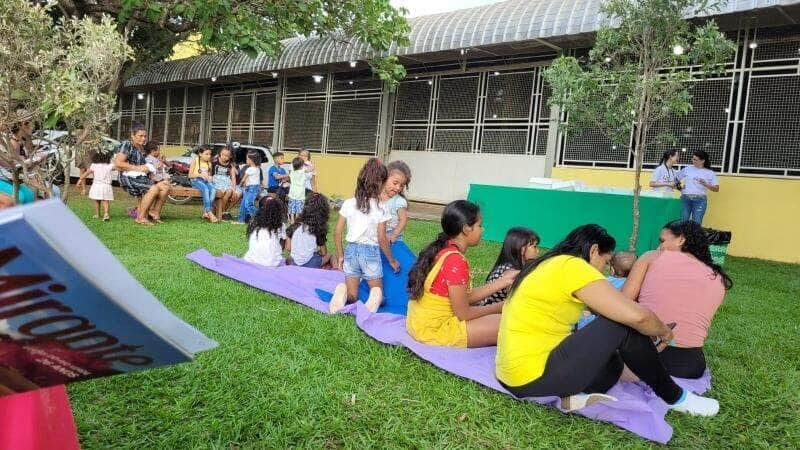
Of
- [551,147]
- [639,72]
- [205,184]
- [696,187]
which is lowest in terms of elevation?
[205,184]

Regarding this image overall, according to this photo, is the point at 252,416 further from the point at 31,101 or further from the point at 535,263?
the point at 31,101

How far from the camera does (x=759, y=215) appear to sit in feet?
30.1

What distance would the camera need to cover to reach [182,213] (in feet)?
34.5

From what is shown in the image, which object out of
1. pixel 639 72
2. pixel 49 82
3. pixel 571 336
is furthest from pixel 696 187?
pixel 49 82

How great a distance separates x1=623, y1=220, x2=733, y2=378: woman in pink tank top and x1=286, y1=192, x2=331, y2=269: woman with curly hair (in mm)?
3456

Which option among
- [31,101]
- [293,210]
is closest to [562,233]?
[293,210]

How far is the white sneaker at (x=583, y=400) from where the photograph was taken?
107 inches

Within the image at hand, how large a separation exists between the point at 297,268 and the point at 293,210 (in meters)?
4.18

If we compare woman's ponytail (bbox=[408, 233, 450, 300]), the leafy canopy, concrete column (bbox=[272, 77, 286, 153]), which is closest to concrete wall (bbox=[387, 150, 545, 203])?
concrete column (bbox=[272, 77, 286, 153])

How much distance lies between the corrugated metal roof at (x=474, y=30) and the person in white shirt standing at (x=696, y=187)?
2.23 metres

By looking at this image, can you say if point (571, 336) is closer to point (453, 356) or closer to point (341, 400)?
point (453, 356)

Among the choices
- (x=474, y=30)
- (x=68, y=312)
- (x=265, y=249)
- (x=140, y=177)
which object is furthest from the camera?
(x=474, y=30)

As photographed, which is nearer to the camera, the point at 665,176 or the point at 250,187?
the point at 665,176

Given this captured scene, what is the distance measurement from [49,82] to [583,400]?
348 centimetres
